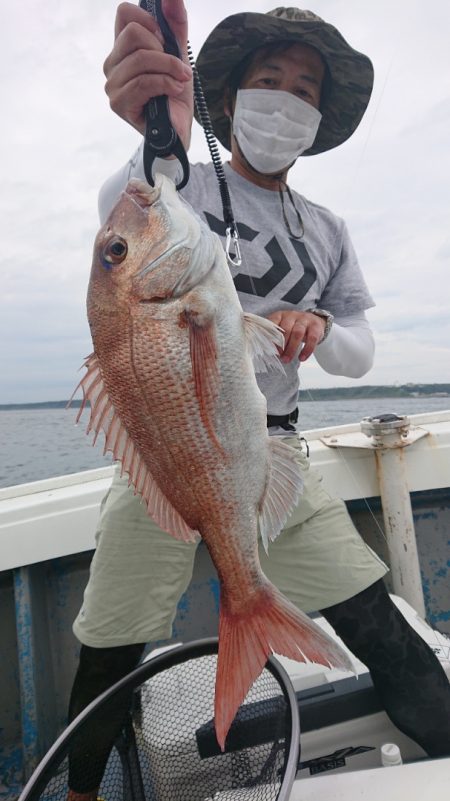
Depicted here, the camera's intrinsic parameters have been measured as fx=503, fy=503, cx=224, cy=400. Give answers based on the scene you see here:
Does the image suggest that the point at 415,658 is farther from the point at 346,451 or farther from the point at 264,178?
the point at 264,178

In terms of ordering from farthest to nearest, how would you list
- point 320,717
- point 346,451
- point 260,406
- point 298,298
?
point 346,451
point 298,298
point 320,717
point 260,406

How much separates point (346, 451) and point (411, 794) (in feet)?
6.91

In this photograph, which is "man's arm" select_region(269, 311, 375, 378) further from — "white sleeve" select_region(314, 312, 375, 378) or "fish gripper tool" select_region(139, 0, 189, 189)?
"fish gripper tool" select_region(139, 0, 189, 189)

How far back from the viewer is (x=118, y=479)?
2.08 metres

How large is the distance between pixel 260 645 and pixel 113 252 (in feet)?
3.90

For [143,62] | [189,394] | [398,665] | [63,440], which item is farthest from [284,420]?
[63,440]

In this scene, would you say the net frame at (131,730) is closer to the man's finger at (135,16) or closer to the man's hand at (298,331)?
the man's hand at (298,331)

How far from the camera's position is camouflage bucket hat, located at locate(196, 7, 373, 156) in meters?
2.16

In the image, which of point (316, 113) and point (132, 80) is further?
point (316, 113)

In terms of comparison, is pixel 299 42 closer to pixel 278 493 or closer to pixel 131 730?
pixel 278 493

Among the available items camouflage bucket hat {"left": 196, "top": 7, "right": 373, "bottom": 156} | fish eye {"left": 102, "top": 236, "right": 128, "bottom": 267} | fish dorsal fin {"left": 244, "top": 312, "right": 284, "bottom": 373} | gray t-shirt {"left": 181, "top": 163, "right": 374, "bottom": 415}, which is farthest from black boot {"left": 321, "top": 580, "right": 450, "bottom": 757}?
camouflage bucket hat {"left": 196, "top": 7, "right": 373, "bottom": 156}

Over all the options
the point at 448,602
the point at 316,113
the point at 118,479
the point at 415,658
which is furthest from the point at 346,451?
the point at 316,113

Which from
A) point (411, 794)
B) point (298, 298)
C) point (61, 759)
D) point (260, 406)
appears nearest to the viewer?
point (411, 794)

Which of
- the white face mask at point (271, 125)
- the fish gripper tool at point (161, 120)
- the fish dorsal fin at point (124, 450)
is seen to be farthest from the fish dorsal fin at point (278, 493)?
the white face mask at point (271, 125)
